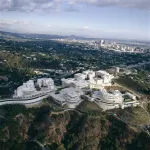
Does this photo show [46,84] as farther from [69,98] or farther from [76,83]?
[69,98]

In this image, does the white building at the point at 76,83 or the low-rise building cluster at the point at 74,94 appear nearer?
the low-rise building cluster at the point at 74,94

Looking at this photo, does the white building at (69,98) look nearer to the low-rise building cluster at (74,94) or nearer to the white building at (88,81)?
the low-rise building cluster at (74,94)

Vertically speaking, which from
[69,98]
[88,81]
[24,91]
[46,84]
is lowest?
[69,98]

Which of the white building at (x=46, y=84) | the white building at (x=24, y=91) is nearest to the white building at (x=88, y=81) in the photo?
the white building at (x=46, y=84)

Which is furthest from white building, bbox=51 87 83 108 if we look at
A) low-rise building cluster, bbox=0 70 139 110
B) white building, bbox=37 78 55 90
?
white building, bbox=37 78 55 90

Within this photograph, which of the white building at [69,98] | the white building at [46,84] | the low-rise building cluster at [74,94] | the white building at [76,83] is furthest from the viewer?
the white building at [76,83]

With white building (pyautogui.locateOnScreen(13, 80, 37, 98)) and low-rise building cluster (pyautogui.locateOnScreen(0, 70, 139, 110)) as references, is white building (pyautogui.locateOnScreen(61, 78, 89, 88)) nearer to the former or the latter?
low-rise building cluster (pyautogui.locateOnScreen(0, 70, 139, 110))

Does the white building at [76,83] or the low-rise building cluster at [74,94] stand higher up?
the white building at [76,83]

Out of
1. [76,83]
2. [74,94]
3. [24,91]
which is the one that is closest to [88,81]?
[76,83]
